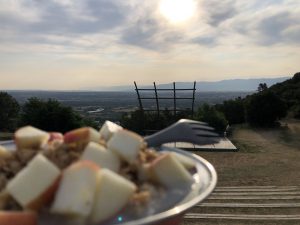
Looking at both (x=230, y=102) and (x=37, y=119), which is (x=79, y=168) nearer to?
(x=37, y=119)

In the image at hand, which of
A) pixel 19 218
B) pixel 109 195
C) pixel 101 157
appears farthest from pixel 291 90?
pixel 19 218

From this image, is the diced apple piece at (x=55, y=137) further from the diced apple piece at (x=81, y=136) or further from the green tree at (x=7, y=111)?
the green tree at (x=7, y=111)

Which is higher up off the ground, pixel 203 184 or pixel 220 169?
pixel 203 184

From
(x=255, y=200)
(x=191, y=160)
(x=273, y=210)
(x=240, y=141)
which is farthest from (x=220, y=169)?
(x=191, y=160)

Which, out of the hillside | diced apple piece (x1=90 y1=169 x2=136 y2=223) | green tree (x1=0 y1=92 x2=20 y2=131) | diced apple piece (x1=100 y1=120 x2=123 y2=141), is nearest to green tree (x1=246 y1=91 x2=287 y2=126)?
the hillside

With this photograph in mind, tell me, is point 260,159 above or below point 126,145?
below

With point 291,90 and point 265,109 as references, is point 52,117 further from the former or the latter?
point 291,90
